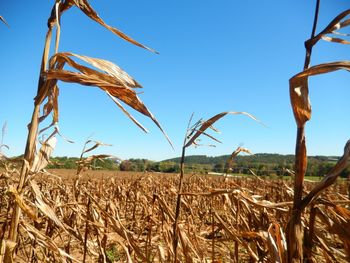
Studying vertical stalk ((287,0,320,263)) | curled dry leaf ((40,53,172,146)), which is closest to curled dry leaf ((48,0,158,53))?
curled dry leaf ((40,53,172,146))

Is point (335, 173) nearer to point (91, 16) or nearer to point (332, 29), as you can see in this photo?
point (332, 29)

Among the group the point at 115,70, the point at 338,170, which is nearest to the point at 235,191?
the point at 338,170

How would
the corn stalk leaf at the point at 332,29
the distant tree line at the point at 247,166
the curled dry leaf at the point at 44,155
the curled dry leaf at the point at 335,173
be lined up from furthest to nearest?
1. the distant tree line at the point at 247,166
2. the curled dry leaf at the point at 44,155
3. the corn stalk leaf at the point at 332,29
4. the curled dry leaf at the point at 335,173

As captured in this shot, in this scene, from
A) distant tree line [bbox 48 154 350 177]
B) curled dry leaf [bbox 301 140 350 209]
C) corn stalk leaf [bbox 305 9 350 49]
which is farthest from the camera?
distant tree line [bbox 48 154 350 177]

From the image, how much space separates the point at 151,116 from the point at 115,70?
9.8 inches

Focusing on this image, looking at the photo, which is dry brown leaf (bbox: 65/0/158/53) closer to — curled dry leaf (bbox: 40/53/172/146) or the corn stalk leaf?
curled dry leaf (bbox: 40/53/172/146)

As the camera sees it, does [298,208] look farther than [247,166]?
No

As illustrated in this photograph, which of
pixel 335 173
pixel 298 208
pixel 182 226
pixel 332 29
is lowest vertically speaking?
pixel 182 226

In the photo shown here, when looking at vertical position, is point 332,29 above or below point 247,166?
above

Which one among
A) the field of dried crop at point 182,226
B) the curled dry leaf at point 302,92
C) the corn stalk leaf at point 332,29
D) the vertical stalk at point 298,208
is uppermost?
the corn stalk leaf at point 332,29

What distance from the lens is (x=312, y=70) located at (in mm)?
879

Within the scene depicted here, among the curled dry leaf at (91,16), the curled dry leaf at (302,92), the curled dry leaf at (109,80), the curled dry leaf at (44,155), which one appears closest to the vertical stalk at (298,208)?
the curled dry leaf at (302,92)

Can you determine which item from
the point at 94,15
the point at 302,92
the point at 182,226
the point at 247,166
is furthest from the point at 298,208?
the point at 247,166

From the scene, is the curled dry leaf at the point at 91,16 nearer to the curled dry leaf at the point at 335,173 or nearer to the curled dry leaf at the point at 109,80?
the curled dry leaf at the point at 109,80
